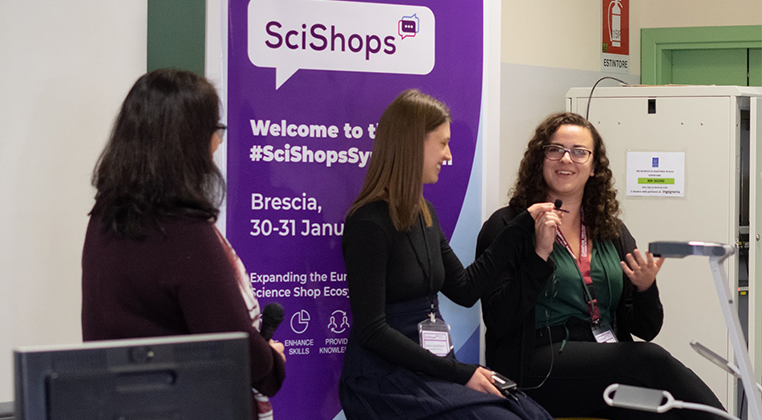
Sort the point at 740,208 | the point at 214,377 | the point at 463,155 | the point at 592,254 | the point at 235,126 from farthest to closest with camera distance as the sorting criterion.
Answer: the point at 740,208
the point at 592,254
the point at 463,155
the point at 235,126
the point at 214,377

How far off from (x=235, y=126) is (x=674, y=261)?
2643mm

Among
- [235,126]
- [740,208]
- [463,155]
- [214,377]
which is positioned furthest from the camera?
[740,208]

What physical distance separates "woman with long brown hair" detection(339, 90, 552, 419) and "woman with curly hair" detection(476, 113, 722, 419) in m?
0.31

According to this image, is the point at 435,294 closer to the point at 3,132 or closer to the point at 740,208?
the point at 3,132

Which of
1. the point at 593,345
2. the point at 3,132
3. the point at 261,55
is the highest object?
the point at 261,55

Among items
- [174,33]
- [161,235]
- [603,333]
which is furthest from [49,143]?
[603,333]

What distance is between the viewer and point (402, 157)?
2.26 meters

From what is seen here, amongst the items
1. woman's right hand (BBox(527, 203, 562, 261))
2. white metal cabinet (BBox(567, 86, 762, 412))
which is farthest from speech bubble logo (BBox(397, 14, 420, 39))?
white metal cabinet (BBox(567, 86, 762, 412))

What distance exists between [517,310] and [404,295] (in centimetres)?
47

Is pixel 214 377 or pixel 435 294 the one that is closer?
pixel 214 377

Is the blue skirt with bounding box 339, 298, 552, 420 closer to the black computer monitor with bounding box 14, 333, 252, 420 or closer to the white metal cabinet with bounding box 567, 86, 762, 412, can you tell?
the black computer monitor with bounding box 14, 333, 252, 420

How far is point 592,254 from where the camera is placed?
2727 millimetres

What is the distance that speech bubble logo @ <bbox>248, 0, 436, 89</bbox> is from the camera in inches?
91.6

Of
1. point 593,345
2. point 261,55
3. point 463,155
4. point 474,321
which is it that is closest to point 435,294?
point 474,321
